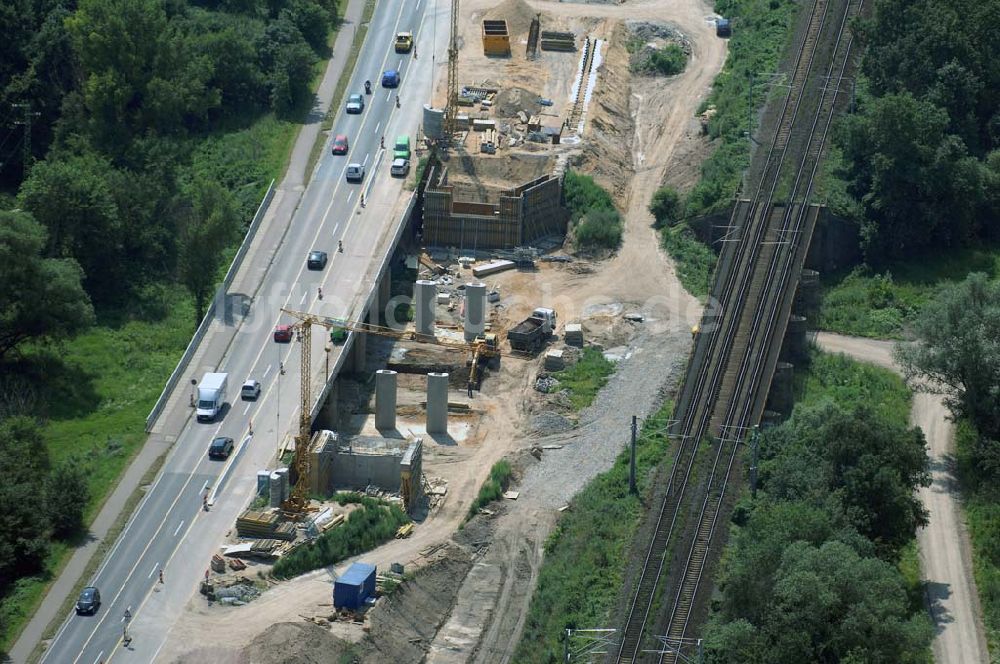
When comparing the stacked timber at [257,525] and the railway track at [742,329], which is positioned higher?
the railway track at [742,329]

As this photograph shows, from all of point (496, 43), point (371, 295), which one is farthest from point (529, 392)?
point (496, 43)

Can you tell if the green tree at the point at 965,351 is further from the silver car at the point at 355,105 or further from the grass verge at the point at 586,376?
the silver car at the point at 355,105

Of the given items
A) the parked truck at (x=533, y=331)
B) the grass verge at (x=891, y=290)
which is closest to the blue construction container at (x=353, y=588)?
the parked truck at (x=533, y=331)

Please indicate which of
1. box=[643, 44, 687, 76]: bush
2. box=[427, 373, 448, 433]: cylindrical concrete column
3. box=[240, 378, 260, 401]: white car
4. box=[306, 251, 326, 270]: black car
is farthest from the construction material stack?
box=[240, 378, 260, 401]: white car

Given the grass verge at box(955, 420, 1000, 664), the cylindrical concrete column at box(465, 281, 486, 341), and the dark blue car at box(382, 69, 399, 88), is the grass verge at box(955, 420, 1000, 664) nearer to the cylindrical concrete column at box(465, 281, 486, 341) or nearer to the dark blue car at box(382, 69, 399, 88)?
the cylindrical concrete column at box(465, 281, 486, 341)

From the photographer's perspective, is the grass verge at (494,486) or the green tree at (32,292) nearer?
the grass verge at (494,486)

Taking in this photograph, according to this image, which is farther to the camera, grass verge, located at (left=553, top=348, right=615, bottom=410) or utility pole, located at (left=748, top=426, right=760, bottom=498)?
grass verge, located at (left=553, top=348, right=615, bottom=410)

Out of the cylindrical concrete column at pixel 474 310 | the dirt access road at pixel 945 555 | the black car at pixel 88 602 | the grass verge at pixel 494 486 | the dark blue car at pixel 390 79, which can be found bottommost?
the black car at pixel 88 602
